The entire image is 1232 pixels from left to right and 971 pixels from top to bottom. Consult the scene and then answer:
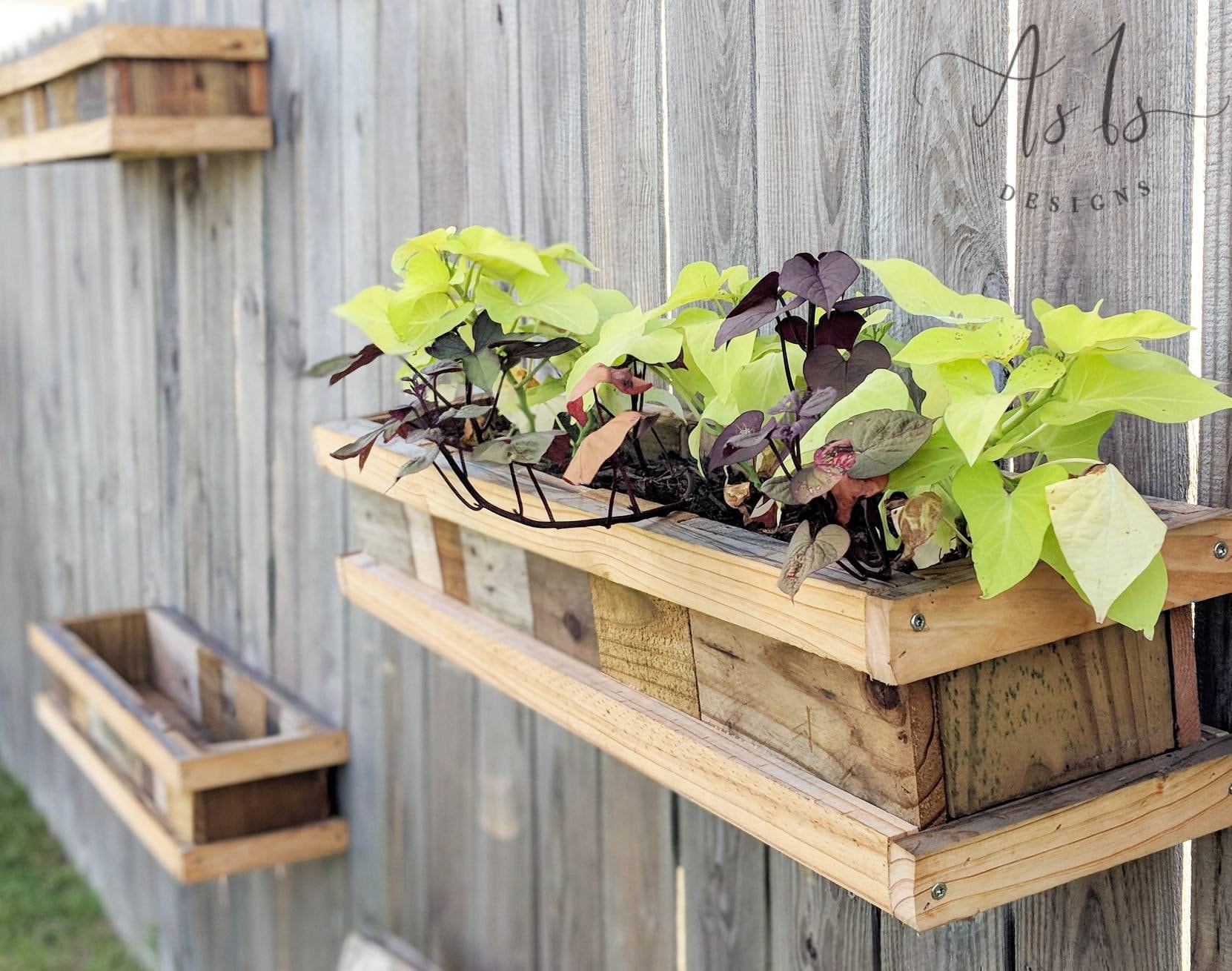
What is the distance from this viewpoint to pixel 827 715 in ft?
2.11

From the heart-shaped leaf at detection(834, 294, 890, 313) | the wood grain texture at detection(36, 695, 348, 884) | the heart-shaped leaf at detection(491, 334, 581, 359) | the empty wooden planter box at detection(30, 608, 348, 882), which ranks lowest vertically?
the wood grain texture at detection(36, 695, 348, 884)

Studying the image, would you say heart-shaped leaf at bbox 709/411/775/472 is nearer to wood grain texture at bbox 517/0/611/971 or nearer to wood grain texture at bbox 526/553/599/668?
wood grain texture at bbox 526/553/599/668

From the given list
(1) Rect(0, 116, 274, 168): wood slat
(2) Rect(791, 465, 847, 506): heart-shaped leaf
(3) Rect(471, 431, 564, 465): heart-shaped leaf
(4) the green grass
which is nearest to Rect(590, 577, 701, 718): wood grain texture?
(3) Rect(471, 431, 564, 465): heart-shaped leaf

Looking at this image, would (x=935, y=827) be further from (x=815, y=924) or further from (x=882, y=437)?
(x=815, y=924)

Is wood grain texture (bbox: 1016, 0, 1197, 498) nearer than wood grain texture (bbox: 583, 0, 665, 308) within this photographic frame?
Yes

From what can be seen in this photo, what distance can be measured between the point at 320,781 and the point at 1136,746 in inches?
54.8

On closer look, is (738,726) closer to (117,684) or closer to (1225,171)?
(1225,171)

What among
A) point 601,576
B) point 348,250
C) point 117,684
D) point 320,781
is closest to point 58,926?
point 117,684

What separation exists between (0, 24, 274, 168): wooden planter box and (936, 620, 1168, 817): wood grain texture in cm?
154

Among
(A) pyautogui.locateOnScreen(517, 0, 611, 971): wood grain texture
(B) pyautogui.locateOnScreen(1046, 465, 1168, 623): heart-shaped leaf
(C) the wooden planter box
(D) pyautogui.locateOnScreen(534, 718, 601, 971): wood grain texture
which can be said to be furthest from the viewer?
(C) the wooden planter box

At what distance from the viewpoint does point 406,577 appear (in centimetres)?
114

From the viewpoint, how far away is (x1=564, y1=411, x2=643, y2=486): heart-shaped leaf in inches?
25.2

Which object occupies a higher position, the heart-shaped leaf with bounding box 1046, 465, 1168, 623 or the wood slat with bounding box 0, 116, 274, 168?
the wood slat with bounding box 0, 116, 274, 168

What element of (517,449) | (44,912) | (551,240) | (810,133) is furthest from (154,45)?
(44,912)
